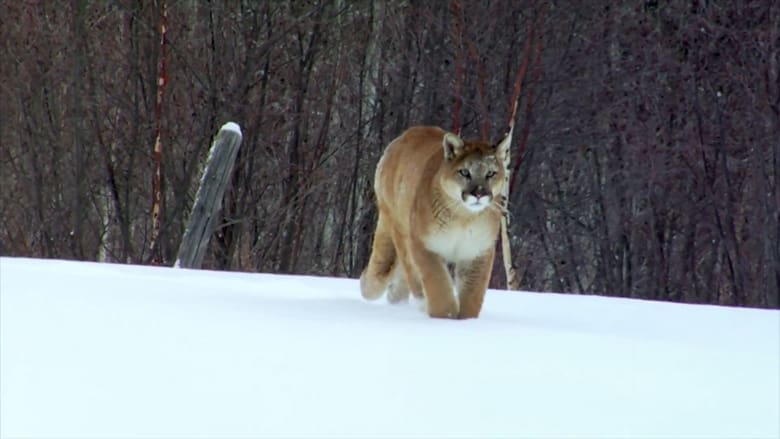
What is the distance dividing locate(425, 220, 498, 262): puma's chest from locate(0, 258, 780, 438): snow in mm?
642

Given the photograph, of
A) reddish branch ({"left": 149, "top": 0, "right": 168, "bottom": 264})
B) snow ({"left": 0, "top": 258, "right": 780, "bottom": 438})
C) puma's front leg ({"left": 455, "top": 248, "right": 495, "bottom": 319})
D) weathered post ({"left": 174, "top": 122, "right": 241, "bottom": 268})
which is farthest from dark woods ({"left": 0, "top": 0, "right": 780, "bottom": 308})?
snow ({"left": 0, "top": 258, "right": 780, "bottom": 438})

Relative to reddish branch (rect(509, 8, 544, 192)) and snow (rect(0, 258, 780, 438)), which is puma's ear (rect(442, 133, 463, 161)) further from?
reddish branch (rect(509, 8, 544, 192))

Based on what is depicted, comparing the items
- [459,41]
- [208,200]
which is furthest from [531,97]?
[208,200]

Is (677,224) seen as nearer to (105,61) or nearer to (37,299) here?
(105,61)

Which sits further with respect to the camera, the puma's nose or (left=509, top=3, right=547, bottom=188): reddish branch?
(left=509, top=3, right=547, bottom=188): reddish branch

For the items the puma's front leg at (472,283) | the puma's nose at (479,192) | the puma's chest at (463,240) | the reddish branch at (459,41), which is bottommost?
the reddish branch at (459,41)

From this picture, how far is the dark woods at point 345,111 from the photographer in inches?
568

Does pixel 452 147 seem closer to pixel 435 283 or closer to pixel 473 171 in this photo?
pixel 473 171

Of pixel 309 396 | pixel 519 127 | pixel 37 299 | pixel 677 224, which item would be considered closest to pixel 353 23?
pixel 519 127

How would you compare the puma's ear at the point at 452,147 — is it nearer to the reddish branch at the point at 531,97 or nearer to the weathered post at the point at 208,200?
the weathered post at the point at 208,200

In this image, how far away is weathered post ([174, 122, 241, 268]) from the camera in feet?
29.0

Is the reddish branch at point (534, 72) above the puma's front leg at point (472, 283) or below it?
below

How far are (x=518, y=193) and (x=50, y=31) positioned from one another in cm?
567

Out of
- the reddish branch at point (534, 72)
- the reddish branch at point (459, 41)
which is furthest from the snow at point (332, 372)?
the reddish branch at point (534, 72)
